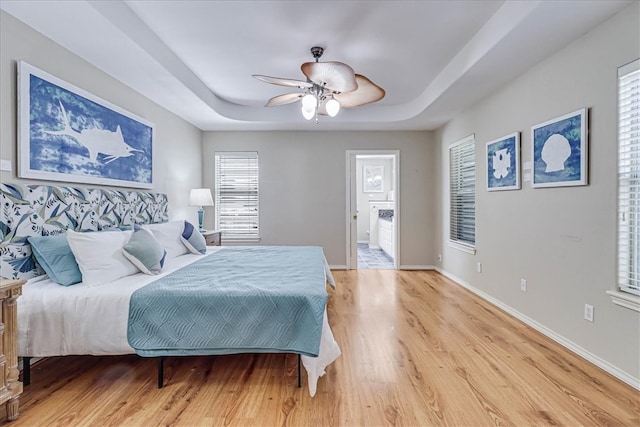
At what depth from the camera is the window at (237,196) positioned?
18.2 feet

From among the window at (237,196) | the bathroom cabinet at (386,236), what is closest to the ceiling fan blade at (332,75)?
the window at (237,196)

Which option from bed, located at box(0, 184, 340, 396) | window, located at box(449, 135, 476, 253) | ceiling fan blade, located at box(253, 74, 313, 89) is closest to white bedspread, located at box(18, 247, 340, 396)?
bed, located at box(0, 184, 340, 396)

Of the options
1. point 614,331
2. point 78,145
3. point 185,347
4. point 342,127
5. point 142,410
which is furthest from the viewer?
point 342,127

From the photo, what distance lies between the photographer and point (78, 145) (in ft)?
8.74

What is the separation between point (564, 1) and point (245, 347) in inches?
115

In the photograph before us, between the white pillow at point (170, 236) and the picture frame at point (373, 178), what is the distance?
6.13 meters

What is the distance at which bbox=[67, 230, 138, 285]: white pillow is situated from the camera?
85.9 inches

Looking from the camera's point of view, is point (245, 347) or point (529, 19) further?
point (529, 19)

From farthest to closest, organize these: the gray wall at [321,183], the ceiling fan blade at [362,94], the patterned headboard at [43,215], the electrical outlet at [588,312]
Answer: the gray wall at [321,183] < the ceiling fan blade at [362,94] < the electrical outlet at [588,312] < the patterned headboard at [43,215]

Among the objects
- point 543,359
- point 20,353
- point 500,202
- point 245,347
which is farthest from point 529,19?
point 20,353

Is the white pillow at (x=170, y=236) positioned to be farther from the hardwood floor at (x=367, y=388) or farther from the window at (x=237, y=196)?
the window at (x=237, y=196)

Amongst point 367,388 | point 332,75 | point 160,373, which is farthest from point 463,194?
point 160,373

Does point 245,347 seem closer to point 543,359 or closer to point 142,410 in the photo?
point 142,410

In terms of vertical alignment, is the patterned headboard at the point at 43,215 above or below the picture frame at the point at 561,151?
below
